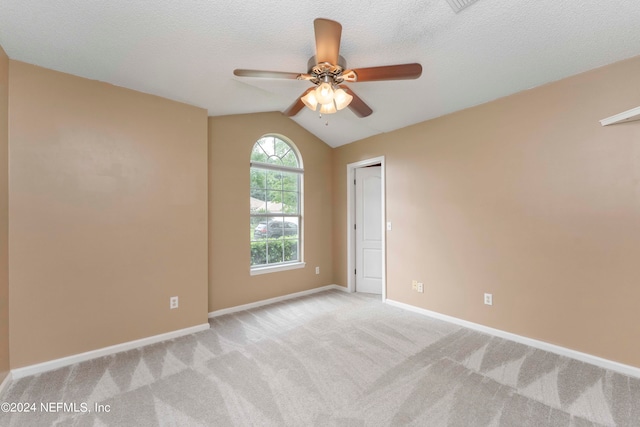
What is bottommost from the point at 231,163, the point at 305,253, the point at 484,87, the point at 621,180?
the point at 305,253

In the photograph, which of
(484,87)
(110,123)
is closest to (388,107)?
(484,87)

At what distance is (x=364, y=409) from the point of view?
175cm

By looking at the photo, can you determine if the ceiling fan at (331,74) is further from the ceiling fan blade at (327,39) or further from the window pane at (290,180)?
the window pane at (290,180)

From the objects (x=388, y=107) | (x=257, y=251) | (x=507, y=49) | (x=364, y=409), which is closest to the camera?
(x=364, y=409)

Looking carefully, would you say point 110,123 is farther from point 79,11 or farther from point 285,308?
point 285,308

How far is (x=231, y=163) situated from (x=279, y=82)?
1.31 m

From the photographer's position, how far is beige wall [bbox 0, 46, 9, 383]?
1924mm

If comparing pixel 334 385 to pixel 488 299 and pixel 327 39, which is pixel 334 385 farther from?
pixel 327 39

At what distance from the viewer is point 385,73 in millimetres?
1764

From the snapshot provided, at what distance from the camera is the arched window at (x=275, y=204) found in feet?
12.6

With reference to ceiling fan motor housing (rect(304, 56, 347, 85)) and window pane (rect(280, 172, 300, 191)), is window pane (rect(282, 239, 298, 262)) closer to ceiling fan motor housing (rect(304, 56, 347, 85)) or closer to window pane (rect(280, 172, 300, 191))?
window pane (rect(280, 172, 300, 191))

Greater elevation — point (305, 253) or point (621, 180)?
point (621, 180)

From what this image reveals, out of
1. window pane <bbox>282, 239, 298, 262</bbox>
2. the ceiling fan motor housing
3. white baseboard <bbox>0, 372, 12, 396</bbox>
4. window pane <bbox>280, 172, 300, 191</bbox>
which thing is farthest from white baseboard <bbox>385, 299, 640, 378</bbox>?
white baseboard <bbox>0, 372, 12, 396</bbox>

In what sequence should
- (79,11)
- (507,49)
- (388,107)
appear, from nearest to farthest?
(79,11) < (507,49) < (388,107)
